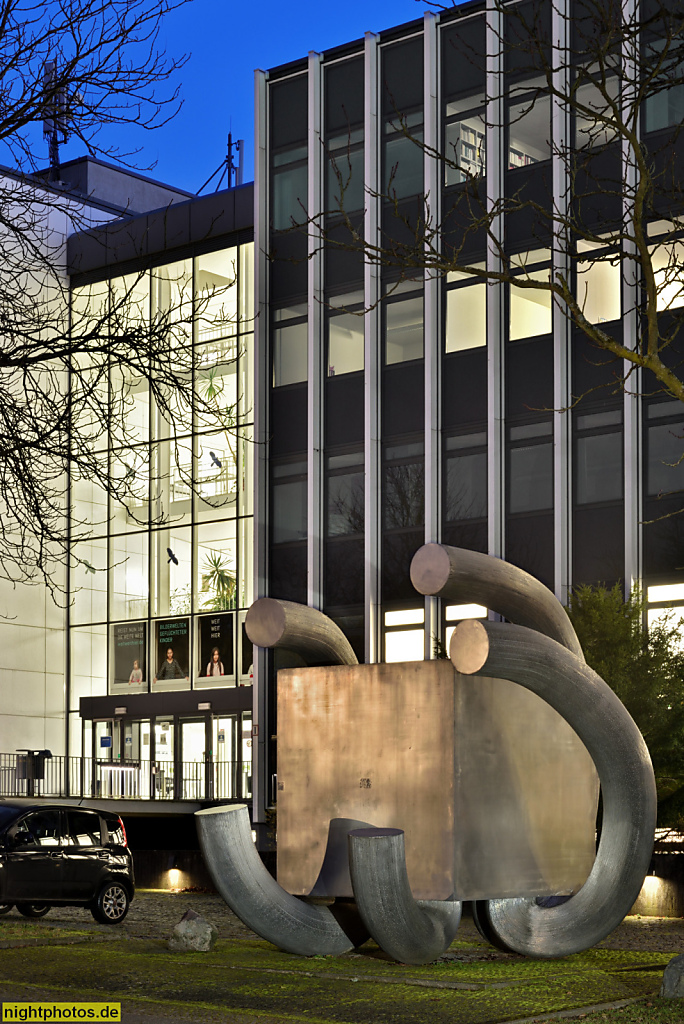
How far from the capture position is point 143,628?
39.4 metres

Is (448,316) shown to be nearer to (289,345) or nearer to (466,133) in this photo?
(466,133)

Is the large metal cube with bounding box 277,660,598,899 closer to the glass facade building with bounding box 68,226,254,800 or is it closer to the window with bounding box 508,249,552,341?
the window with bounding box 508,249,552,341

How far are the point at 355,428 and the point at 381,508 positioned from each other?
2.07 meters

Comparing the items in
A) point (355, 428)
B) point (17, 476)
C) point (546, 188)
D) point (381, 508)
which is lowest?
point (17, 476)

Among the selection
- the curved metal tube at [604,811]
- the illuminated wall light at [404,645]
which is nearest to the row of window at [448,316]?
the illuminated wall light at [404,645]

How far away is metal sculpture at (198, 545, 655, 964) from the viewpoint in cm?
1077

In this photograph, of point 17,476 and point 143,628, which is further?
point 143,628

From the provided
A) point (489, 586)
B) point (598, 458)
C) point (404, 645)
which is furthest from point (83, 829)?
point (598, 458)

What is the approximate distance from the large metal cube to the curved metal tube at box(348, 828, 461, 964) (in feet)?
1.32

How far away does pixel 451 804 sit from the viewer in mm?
10930

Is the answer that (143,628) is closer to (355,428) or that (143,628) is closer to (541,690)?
(355,428)

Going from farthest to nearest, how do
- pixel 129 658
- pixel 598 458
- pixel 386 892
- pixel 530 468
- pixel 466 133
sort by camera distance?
pixel 129 658, pixel 466 133, pixel 530 468, pixel 598 458, pixel 386 892

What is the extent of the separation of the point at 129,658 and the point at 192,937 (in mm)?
24773

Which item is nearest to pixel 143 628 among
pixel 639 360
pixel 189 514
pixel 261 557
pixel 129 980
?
pixel 189 514
